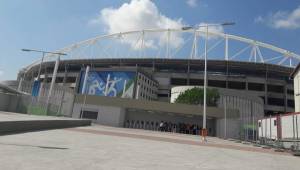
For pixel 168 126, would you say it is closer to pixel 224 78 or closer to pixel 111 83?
pixel 111 83

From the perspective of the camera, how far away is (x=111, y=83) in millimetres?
76562

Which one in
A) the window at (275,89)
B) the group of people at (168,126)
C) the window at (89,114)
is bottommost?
the group of people at (168,126)

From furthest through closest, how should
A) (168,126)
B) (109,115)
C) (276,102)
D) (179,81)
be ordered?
1. (179,81)
2. (276,102)
3. (168,126)
4. (109,115)

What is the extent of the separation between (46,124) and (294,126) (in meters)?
15.2

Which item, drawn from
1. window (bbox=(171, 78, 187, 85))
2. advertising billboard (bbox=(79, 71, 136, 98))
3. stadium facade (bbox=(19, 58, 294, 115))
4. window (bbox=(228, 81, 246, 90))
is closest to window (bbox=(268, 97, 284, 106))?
stadium facade (bbox=(19, 58, 294, 115))

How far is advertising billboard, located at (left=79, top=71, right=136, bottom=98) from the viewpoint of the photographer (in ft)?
245

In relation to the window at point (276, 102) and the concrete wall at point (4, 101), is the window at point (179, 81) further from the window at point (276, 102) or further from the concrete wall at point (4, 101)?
the concrete wall at point (4, 101)

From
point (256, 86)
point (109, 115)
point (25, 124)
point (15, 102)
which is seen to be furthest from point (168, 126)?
point (256, 86)

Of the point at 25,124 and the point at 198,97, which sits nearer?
the point at 25,124

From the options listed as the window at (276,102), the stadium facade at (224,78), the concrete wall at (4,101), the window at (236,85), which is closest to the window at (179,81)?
the stadium facade at (224,78)

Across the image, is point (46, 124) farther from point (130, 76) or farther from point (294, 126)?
point (130, 76)

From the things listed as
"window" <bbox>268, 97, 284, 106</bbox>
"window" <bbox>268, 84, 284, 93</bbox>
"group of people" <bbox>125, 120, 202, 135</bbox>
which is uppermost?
"window" <bbox>268, 84, 284, 93</bbox>

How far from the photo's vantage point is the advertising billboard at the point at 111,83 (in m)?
74.8

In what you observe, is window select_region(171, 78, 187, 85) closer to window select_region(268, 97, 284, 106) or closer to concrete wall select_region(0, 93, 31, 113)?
window select_region(268, 97, 284, 106)
